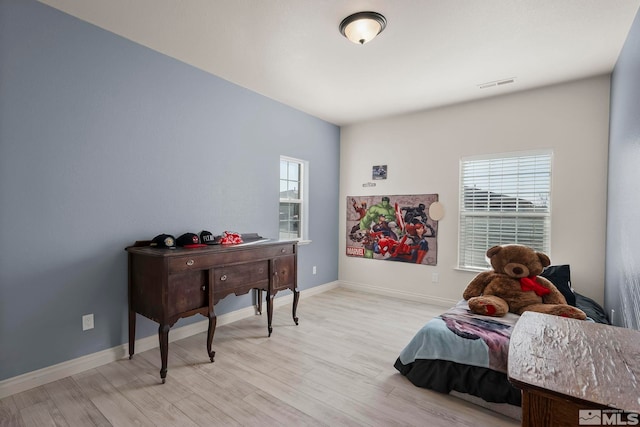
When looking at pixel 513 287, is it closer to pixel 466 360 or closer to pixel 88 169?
pixel 466 360

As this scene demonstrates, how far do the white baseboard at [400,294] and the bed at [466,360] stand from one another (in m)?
1.59

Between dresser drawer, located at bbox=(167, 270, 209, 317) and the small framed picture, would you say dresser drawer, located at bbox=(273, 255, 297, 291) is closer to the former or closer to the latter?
dresser drawer, located at bbox=(167, 270, 209, 317)

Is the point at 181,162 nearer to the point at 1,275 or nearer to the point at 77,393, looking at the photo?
the point at 1,275

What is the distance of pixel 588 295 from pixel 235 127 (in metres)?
4.15

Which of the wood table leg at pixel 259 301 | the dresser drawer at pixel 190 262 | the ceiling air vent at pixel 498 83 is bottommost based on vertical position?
the wood table leg at pixel 259 301

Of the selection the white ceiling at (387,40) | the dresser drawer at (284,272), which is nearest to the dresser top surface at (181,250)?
the dresser drawer at (284,272)

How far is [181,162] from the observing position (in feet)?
9.78

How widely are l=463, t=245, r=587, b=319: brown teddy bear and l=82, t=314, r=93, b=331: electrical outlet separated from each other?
304 cm

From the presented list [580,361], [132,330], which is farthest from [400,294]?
[580,361]

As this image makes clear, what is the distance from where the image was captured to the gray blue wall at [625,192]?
6.77ft

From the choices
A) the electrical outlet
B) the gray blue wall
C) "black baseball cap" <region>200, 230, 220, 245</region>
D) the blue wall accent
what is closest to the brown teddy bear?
the gray blue wall

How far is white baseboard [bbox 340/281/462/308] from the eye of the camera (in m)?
4.05

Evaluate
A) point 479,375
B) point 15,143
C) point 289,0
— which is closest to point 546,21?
point 289,0

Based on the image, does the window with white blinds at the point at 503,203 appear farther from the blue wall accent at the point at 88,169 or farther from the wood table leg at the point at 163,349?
the wood table leg at the point at 163,349
